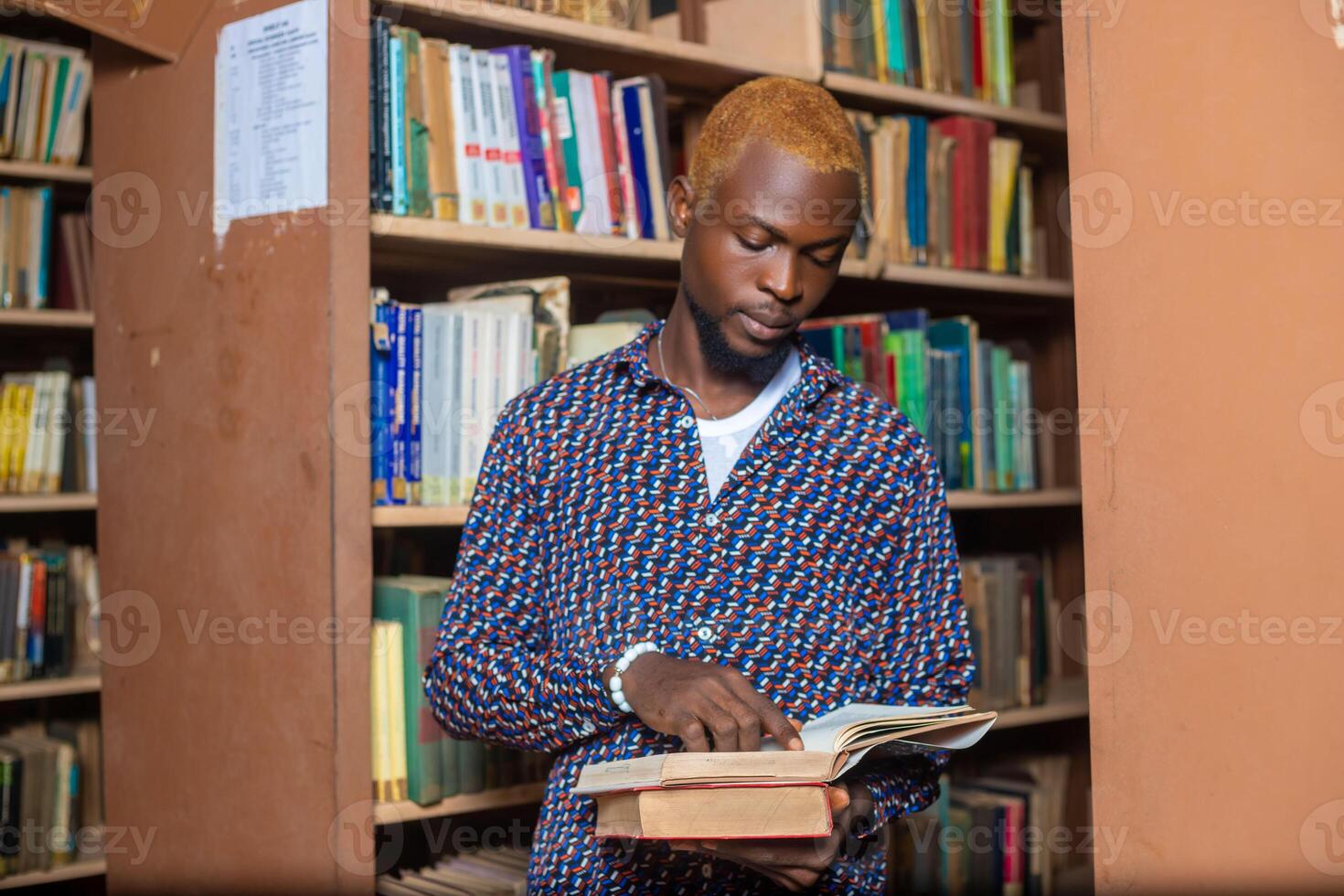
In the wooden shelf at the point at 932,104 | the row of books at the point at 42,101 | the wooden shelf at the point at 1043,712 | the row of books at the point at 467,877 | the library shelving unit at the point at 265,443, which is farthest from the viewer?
the row of books at the point at 42,101

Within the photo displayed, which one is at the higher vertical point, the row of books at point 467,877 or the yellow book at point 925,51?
the yellow book at point 925,51

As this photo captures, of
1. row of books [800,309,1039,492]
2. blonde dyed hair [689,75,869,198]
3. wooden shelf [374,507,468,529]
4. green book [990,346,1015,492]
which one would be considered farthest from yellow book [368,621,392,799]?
green book [990,346,1015,492]

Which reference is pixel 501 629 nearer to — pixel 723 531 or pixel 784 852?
pixel 723 531

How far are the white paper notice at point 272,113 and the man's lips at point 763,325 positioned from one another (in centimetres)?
61

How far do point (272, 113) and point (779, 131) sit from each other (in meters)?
0.72

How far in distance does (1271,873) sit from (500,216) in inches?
55.1

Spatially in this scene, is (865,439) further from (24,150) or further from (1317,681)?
(24,150)

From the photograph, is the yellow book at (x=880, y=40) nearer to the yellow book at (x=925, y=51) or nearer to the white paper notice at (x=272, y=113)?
the yellow book at (x=925, y=51)

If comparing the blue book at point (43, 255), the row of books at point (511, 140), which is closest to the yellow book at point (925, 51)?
the row of books at point (511, 140)

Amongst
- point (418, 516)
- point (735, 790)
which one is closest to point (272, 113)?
point (418, 516)

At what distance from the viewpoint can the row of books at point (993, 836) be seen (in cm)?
257

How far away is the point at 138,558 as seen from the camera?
6.39 feet

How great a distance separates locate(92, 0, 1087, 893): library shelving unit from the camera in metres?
1.64

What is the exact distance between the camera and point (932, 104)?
8.36 ft
